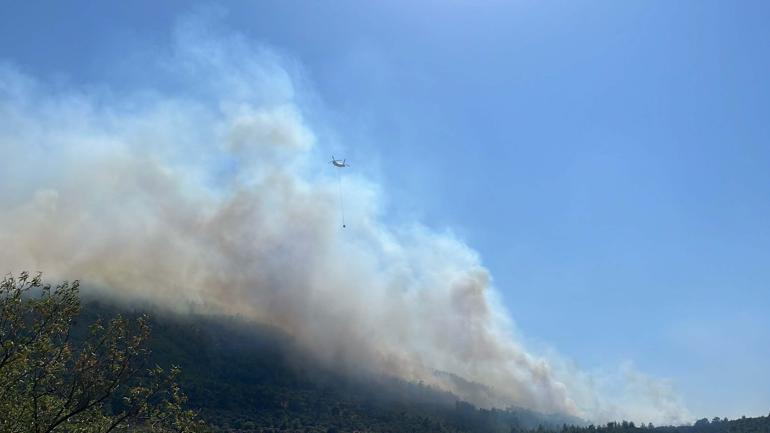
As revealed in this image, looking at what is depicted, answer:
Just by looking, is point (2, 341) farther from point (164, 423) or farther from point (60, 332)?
point (164, 423)

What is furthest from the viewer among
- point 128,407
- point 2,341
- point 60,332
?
point 128,407

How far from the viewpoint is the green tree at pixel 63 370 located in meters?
50.5

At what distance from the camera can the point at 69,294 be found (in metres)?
55.2

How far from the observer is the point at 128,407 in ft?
188

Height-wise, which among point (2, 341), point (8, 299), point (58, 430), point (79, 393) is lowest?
point (58, 430)

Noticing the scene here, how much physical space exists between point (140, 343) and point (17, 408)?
10.5m

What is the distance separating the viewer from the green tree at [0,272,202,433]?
50531 mm

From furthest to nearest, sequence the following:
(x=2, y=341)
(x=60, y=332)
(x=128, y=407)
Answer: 1. (x=128, y=407)
2. (x=60, y=332)
3. (x=2, y=341)

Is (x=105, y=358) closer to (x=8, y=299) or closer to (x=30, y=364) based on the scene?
(x=30, y=364)

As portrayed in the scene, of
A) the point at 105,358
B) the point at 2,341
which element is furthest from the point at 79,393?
the point at 2,341

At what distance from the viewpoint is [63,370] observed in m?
53.1

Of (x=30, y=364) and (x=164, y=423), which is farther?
(x=164, y=423)

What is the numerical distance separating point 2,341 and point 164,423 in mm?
16053

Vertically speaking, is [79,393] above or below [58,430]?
above
